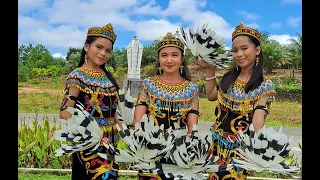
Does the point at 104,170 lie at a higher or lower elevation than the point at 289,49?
lower

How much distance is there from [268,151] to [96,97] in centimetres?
128

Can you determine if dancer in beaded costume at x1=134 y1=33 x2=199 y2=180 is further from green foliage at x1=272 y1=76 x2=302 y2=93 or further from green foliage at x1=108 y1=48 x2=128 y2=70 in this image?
green foliage at x1=108 y1=48 x2=128 y2=70

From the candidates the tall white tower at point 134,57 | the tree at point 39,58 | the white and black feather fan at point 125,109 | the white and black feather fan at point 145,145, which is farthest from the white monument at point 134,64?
the tree at point 39,58

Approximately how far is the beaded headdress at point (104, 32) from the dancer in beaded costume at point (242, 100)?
0.91 m

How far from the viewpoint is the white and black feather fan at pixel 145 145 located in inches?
95.2

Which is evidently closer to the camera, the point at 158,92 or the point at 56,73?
the point at 158,92

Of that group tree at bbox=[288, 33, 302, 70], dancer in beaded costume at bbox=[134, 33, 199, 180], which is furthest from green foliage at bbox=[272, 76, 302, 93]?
dancer in beaded costume at bbox=[134, 33, 199, 180]

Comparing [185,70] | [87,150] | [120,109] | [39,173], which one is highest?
[185,70]

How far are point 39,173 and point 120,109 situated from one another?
8.31 ft

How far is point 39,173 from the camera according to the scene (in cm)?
505

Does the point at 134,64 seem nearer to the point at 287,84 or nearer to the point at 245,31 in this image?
the point at 287,84

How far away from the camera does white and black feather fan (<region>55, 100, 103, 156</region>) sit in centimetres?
268

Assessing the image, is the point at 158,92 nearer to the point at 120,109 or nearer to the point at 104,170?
the point at 120,109
